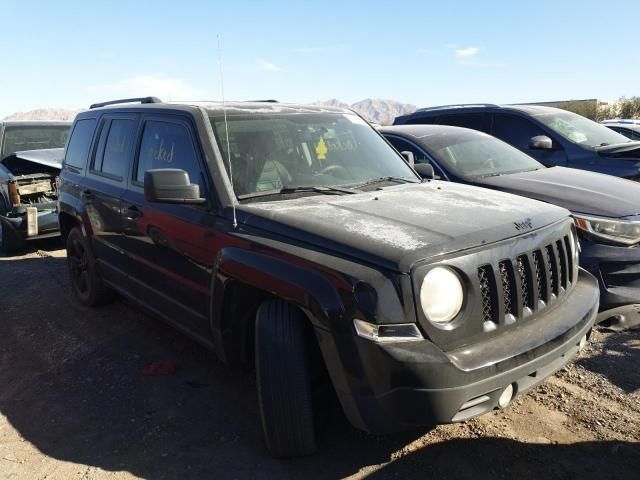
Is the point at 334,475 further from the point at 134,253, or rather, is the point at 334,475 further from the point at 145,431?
the point at 134,253

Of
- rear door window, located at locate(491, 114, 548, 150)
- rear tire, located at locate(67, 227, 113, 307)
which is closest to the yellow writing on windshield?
rear tire, located at locate(67, 227, 113, 307)

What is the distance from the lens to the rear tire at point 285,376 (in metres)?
2.71

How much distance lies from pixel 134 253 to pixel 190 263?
0.96 metres

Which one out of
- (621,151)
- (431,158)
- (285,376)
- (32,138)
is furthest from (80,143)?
(621,151)

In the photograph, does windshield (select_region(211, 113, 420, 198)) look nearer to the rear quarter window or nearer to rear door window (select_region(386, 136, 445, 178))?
rear door window (select_region(386, 136, 445, 178))

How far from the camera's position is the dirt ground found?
2887 millimetres

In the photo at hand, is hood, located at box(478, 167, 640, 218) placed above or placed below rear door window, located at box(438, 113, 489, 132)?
below

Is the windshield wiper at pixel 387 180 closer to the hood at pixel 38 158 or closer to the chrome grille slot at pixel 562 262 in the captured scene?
the chrome grille slot at pixel 562 262

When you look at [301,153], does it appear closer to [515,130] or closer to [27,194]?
[515,130]

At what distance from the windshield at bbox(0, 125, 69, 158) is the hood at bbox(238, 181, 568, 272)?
744 centimetres

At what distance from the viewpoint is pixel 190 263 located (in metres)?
3.51

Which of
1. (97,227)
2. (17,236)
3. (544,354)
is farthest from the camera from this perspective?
(17,236)

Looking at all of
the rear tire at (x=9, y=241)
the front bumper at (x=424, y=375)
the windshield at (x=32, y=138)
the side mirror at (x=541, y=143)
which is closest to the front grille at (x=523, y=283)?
the front bumper at (x=424, y=375)

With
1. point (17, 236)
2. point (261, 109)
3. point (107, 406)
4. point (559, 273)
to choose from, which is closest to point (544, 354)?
point (559, 273)
